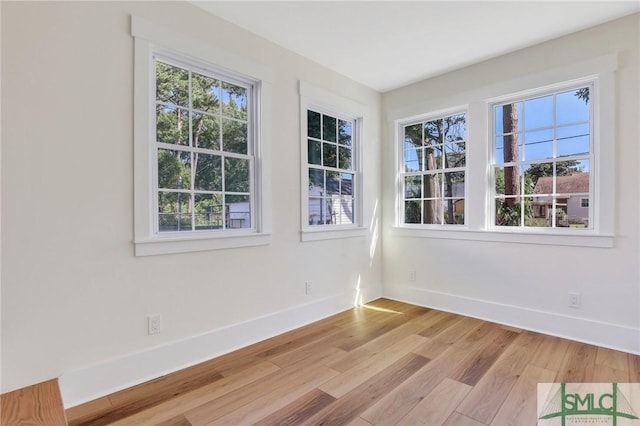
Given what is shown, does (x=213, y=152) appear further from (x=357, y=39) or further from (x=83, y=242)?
(x=357, y=39)

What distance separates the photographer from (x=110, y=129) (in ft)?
6.84

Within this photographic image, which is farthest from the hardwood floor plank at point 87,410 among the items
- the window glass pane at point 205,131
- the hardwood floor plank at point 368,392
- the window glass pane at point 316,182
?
the window glass pane at point 316,182

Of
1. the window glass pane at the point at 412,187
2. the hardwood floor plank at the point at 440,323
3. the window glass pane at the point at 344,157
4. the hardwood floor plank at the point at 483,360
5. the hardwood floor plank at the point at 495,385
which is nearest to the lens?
the hardwood floor plank at the point at 495,385

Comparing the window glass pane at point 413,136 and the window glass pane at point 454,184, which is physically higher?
the window glass pane at point 413,136

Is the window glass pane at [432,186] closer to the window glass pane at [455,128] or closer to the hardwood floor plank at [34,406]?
the window glass pane at [455,128]

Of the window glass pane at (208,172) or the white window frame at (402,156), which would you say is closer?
the window glass pane at (208,172)

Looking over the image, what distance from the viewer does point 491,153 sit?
341 centimetres

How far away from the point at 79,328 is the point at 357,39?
3.11 meters

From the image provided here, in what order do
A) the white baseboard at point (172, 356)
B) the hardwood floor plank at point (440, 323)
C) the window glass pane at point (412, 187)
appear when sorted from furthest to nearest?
the window glass pane at point (412, 187) → the hardwood floor plank at point (440, 323) → the white baseboard at point (172, 356)

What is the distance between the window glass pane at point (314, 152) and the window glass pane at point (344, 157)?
0.35 meters

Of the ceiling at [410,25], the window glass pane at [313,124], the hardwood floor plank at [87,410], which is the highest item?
the ceiling at [410,25]

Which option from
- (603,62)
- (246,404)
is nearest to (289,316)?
(246,404)

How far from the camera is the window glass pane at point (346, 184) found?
3.86 meters

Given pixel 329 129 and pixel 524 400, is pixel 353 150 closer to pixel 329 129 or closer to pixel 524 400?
pixel 329 129
